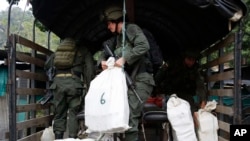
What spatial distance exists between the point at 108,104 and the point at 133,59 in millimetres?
717

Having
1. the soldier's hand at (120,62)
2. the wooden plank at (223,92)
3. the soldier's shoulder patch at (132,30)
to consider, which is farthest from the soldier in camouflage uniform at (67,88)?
the wooden plank at (223,92)

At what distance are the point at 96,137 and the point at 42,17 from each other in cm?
222

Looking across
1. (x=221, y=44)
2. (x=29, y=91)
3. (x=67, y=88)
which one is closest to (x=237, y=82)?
(x=221, y=44)

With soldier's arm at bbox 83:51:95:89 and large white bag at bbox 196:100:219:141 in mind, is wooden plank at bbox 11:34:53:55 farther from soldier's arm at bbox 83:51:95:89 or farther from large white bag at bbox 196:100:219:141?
large white bag at bbox 196:100:219:141

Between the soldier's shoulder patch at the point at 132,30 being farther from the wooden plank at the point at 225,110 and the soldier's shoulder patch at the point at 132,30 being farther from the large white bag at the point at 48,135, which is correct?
the large white bag at the point at 48,135

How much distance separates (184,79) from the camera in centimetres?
600

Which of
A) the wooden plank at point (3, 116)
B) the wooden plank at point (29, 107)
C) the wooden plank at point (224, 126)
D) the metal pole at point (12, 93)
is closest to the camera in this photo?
the metal pole at point (12, 93)

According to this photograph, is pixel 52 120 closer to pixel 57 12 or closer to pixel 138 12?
pixel 57 12

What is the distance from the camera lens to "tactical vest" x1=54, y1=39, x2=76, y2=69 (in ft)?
16.8

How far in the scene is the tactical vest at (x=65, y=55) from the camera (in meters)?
5.12

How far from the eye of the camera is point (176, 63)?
6.17m

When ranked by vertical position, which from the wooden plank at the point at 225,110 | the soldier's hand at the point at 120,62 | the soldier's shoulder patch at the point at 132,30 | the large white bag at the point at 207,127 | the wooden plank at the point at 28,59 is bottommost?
the large white bag at the point at 207,127

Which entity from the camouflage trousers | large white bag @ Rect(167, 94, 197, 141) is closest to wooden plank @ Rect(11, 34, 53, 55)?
the camouflage trousers

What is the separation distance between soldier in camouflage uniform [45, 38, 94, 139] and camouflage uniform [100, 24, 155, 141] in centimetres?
110
